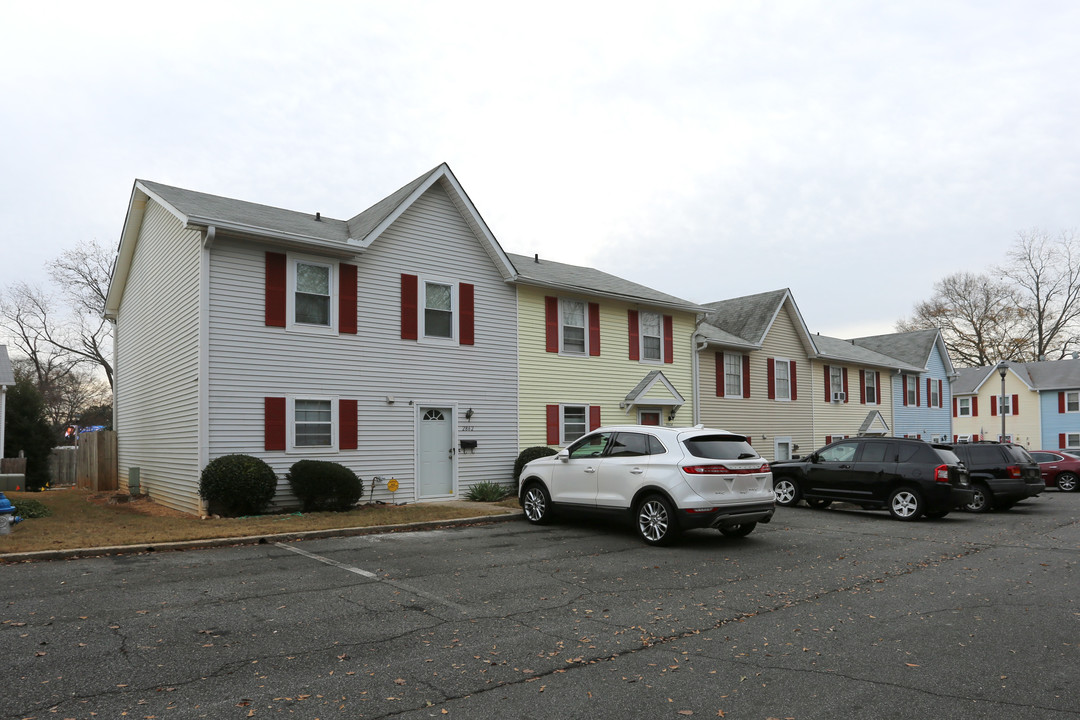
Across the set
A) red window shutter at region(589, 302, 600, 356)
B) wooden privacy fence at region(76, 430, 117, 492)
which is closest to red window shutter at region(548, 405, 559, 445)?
red window shutter at region(589, 302, 600, 356)

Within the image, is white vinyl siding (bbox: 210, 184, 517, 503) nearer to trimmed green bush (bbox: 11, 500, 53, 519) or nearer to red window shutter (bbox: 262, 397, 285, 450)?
red window shutter (bbox: 262, 397, 285, 450)

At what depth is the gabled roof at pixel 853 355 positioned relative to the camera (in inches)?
1214

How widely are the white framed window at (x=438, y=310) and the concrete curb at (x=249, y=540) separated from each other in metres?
5.29

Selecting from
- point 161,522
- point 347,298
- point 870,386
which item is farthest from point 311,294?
point 870,386

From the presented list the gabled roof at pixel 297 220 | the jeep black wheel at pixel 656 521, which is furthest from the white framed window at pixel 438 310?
the jeep black wheel at pixel 656 521

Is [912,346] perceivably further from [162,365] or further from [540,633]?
[540,633]

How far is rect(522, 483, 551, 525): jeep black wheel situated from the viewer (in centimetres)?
1248

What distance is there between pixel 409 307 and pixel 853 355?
75.9ft

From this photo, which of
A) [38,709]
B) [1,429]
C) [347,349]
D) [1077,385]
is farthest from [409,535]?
[1077,385]

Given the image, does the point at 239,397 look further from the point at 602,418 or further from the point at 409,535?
the point at 602,418

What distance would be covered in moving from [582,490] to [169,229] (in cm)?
1118

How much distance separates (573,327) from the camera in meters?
20.3

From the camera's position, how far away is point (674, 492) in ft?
34.0

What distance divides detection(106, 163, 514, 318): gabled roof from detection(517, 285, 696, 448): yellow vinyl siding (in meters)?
1.75
